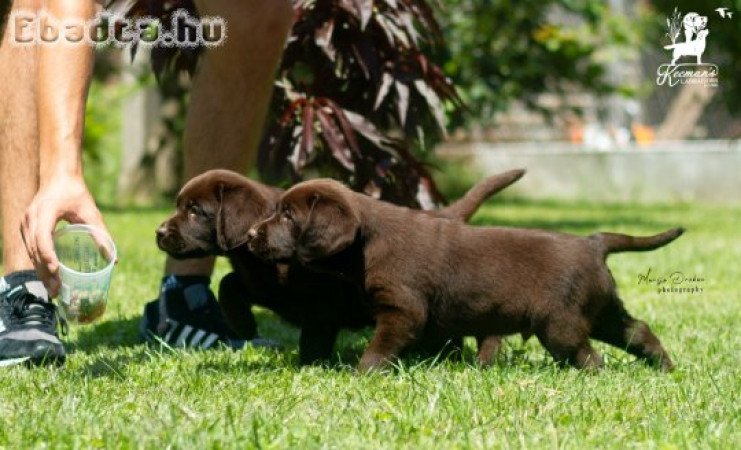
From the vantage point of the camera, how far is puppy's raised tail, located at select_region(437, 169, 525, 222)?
384cm

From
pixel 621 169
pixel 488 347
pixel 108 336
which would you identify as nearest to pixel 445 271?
pixel 488 347

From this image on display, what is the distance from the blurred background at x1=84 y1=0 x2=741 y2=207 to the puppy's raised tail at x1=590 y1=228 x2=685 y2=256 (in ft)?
14.5

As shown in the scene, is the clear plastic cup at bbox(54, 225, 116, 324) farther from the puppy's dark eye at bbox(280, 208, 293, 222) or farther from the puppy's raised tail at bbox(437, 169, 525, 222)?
the puppy's raised tail at bbox(437, 169, 525, 222)

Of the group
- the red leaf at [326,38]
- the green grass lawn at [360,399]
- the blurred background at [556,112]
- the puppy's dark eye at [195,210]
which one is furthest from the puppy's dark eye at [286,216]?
the blurred background at [556,112]

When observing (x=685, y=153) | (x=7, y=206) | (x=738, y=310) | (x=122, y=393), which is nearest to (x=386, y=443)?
(x=122, y=393)

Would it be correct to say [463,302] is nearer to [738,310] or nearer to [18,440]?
[18,440]

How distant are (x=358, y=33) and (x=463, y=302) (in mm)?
1554

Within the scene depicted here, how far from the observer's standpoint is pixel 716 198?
43.9 ft

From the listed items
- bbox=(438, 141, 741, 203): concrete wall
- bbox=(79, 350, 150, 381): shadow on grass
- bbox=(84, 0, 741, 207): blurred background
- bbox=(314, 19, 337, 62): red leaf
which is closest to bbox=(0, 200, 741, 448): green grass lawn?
bbox=(79, 350, 150, 381): shadow on grass

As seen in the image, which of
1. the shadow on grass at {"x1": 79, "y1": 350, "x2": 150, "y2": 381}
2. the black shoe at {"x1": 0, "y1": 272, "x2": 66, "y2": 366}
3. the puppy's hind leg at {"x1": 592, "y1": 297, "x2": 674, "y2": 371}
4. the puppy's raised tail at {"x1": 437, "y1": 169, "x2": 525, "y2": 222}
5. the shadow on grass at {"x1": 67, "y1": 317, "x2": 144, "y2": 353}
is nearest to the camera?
the shadow on grass at {"x1": 79, "y1": 350, "x2": 150, "y2": 381}

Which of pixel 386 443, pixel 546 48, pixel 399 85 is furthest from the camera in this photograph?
pixel 546 48

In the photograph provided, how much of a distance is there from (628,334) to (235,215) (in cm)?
115

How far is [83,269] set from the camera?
9.46ft

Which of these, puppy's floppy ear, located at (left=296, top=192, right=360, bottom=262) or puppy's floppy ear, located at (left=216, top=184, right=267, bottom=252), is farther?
puppy's floppy ear, located at (left=216, top=184, right=267, bottom=252)
